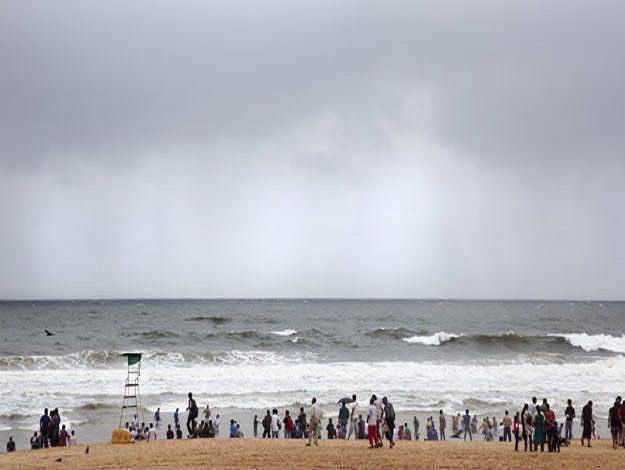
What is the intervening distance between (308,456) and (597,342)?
2124 inches

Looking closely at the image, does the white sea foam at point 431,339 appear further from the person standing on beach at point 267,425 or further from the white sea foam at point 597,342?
the person standing on beach at point 267,425

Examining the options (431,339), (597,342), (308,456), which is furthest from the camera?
(431,339)

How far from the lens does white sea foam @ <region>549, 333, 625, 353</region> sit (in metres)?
57.7

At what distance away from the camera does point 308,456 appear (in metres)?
16.8

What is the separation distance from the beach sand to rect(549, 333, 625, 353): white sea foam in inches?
1667

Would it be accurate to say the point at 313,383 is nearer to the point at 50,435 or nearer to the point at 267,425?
the point at 267,425

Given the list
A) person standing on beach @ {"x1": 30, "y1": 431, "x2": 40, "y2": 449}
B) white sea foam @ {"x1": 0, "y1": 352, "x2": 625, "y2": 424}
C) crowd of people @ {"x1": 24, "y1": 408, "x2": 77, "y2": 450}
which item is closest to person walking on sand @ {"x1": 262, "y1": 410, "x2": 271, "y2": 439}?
crowd of people @ {"x1": 24, "y1": 408, "x2": 77, "y2": 450}

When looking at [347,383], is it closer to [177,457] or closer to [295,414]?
[295,414]

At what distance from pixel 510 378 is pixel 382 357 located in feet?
41.0

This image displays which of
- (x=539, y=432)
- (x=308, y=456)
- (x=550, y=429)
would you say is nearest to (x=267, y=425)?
(x=308, y=456)

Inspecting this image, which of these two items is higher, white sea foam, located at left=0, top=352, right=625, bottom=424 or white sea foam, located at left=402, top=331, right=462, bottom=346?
white sea foam, located at left=402, top=331, right=462, bottom=346

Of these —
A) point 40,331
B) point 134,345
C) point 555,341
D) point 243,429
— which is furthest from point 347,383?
point 40,331

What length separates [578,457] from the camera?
16.8 meters

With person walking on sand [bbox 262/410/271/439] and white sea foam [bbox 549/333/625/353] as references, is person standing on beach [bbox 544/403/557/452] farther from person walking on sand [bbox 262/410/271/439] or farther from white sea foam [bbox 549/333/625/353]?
white sea foam [bbox 549/333/625/353]
